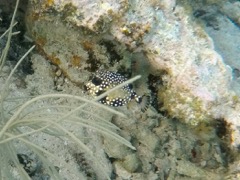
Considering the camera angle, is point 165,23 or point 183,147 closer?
point 165,23

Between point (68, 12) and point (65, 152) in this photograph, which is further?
point (65, 152)

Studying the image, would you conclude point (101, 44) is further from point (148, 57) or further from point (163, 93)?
point (163, 93)

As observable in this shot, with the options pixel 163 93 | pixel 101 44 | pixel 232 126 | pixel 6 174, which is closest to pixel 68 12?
pixel 101 44

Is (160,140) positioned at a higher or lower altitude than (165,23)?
lower

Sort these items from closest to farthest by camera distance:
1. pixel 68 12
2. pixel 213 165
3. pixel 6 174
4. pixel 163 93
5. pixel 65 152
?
1. pixel 6 174
2. pixel 68 12
3. pixel 65 152
4. pixel 163 93
5. pixel 213 165

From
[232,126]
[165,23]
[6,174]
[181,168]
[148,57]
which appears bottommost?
[181,168]

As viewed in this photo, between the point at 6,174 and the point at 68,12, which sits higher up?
the point at 68,12

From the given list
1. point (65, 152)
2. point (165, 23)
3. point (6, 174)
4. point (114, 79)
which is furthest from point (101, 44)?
point (6, 174)

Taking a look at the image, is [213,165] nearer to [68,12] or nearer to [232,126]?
[232,126]

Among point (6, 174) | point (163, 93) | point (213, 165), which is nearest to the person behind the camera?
point (6, 174)
